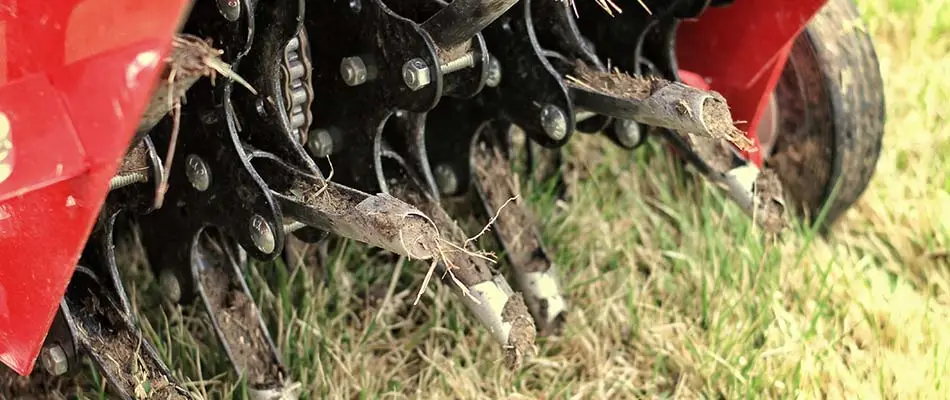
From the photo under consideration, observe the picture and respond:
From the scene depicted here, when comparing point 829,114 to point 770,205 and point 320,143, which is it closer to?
point 770,205

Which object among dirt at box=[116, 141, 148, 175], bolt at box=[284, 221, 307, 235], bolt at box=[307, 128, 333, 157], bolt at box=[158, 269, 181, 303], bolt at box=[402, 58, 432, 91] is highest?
bolt at box=[402, 58, 432, 91]

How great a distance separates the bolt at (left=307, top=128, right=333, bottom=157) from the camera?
4.58 ft

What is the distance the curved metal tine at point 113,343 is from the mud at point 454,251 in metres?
0.35

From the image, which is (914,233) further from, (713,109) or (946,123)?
(713,109)

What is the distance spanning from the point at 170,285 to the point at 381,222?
0.53 m

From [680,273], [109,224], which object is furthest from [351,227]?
[680,273]

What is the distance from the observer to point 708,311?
1626 millimetres

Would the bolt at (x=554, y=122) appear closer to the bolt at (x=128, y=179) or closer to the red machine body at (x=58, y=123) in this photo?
the bolt at (x=128, y=179)

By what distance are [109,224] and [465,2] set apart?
1.65 feet

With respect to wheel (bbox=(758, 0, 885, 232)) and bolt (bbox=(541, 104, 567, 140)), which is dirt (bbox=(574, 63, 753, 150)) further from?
wheel (bbox=(758, 0, 885, 232))

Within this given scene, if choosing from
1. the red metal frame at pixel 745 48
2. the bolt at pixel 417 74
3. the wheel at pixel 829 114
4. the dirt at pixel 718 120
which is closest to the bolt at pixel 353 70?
the bolt at pixel 417 74

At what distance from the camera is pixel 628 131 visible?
1.59m

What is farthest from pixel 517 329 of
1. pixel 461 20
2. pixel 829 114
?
pixel 829 114

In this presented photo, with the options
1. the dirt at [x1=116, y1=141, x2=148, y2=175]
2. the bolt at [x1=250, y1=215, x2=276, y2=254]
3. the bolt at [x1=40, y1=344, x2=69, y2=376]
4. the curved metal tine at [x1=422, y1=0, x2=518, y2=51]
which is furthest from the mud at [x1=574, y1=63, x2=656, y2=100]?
the bolt at [x1=40, y1=344, x2=69, y2=376]
